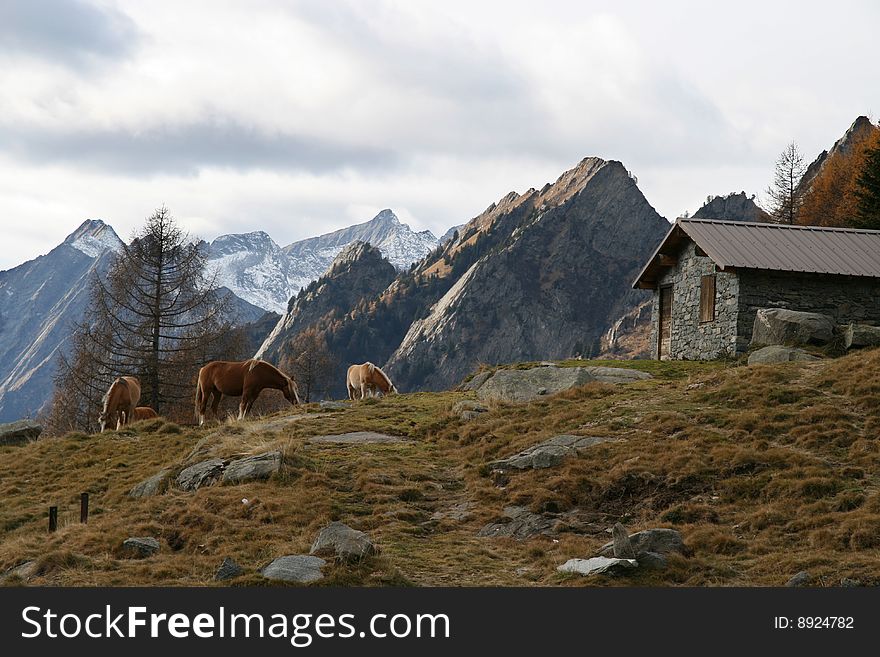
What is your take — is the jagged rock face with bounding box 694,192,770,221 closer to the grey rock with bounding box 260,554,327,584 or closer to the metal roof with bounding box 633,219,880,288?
the metal roof with bounding box 633,219,880,288

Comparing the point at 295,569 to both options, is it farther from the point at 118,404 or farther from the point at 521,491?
the point at 118,404

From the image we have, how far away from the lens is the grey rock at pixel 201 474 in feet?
56.9

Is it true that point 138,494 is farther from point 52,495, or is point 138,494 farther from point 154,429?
point 154,429

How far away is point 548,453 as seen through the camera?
58.6ft

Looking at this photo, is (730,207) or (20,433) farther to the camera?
(730,207)

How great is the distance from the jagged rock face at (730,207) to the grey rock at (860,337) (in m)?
162

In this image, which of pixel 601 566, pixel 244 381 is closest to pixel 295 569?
pixel 601 566

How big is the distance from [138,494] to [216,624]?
998 centimetres

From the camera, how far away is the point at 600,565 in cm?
1166

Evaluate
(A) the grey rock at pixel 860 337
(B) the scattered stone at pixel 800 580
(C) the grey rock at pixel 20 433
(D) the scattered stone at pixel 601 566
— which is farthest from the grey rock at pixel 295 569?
(A) the grey rock at pixel 860 337

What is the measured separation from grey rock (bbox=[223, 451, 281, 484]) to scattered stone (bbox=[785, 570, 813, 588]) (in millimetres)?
9645

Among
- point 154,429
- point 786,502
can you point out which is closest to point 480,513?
point 786,502

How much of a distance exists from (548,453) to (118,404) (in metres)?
17.6

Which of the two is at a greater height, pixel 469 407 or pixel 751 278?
pixel 751 278
